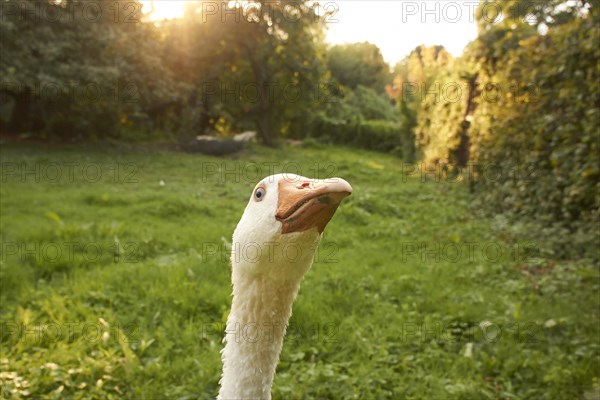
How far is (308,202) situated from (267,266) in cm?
33

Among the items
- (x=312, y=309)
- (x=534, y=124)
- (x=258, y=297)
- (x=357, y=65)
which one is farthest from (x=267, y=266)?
(x=357, y=65)

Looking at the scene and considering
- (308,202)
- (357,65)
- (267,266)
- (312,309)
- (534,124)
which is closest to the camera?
(308,202)

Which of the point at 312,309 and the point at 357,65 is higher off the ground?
the point at 357,65

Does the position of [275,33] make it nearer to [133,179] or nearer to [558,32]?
[133,179]

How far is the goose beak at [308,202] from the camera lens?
4.60 ft

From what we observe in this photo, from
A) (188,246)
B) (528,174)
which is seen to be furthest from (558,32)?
(188,246)

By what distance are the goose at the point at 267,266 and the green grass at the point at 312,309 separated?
1.22m

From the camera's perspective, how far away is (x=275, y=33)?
16.8m

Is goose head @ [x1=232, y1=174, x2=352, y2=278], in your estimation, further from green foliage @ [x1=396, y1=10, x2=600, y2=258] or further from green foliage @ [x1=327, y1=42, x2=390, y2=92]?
green foliage @ [x1=327, y1=42, x2=390, y2=92]

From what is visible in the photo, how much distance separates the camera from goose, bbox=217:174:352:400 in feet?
4.93

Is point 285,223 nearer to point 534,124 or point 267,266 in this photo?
point 267,266

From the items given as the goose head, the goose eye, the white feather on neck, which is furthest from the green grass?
the goose eye

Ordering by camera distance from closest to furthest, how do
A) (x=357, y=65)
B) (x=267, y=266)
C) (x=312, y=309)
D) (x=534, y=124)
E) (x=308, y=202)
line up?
(x=308, y=202) → (x=267, y=266) → (x=312, y=309) → (x=534, y=124) → (x=357, y=65)

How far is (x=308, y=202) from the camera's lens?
4.77 feet
